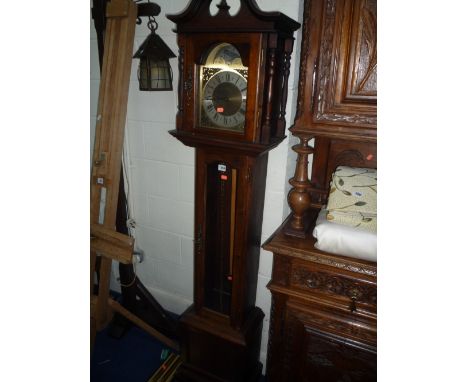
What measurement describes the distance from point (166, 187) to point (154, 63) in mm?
711

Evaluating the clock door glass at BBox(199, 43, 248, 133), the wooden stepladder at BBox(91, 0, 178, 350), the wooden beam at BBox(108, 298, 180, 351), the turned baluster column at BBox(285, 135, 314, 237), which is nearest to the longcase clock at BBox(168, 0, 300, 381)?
the clock door glass at BBox(199, 43, 248, 133)

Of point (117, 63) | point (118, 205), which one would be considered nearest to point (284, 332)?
point (118, 205)

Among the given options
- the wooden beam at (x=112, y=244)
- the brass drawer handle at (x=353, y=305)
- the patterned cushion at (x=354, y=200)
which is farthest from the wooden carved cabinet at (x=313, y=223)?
the wooden beam at (x=112, y=244)

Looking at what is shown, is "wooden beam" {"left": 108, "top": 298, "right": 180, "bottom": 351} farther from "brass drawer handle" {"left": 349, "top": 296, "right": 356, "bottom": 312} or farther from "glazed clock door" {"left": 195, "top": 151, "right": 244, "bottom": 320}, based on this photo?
"brass drawer handle" {"left": 349, "top": 296, "right": 356, "bottom": 312}

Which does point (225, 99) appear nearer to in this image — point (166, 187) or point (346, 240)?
point (346, 240)

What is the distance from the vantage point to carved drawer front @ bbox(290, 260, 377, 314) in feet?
3.83

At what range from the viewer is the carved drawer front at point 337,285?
1.17 m

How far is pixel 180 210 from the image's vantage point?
6.42ft

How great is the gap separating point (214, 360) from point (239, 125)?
1.19 m

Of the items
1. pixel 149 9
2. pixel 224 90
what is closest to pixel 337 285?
pixel 224 90

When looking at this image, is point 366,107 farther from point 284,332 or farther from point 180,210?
point 180,210

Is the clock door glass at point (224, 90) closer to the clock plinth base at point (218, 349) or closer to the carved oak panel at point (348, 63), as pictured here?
the carved oak panel at point (348, 63)

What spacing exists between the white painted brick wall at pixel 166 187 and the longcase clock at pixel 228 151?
0.43 ft

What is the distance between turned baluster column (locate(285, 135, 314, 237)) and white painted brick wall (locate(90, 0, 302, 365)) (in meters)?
0.25
